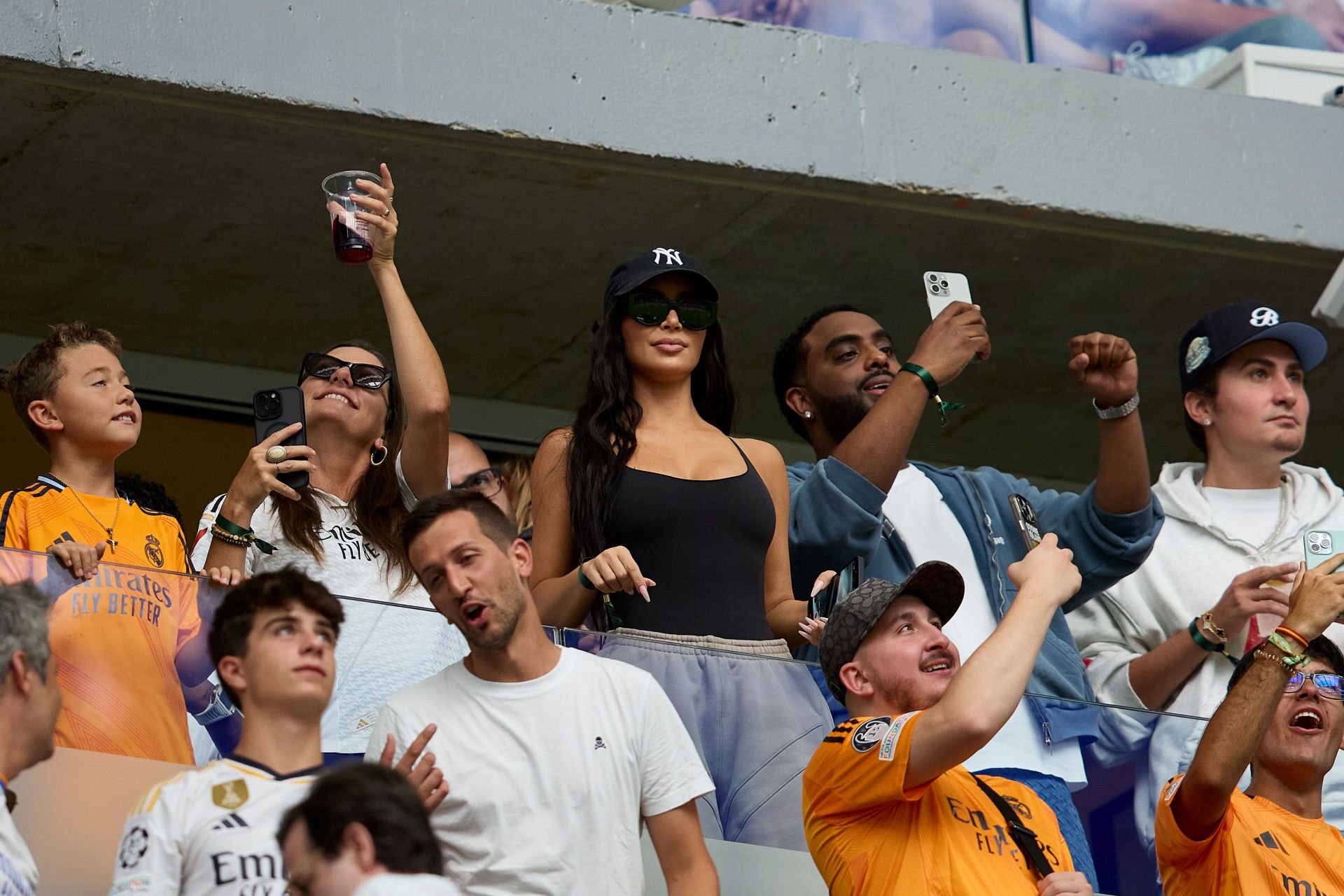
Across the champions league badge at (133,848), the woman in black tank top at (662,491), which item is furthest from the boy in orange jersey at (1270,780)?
the champions league badge at (133,848)

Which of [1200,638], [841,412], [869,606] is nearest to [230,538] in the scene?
[869,606]

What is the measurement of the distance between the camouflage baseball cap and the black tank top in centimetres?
27

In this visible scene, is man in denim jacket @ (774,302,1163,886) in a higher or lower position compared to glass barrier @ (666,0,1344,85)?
lower

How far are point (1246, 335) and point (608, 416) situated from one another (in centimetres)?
212

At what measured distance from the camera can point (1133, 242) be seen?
23.5 feet

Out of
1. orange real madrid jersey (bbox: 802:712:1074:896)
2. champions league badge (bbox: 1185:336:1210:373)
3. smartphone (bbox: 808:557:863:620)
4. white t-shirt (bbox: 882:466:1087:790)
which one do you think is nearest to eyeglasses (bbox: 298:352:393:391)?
smartphone (bbox: 808:557:863:620)

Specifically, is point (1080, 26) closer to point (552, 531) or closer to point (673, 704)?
point (552, 531)

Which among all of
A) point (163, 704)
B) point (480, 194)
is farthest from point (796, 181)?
point (163, 704)

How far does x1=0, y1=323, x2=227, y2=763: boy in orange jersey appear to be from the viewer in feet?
12.4

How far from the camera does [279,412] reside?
Answer: 430cm

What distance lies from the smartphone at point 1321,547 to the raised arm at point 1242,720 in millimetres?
84

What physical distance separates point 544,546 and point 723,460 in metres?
0.47

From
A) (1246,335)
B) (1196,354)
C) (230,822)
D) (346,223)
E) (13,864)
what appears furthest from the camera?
(1196,354)

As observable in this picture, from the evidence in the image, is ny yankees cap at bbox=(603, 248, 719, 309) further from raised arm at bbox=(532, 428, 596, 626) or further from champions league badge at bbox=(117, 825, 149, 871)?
champions league badge at bbox=(117, 825, 149, 871)
